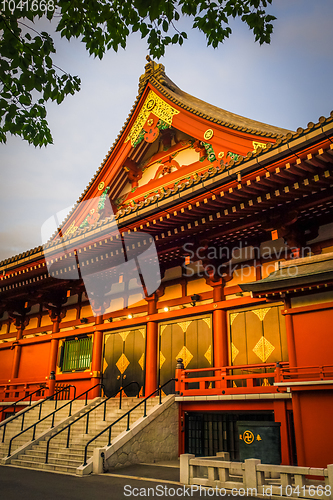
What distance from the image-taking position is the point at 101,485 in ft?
23.2

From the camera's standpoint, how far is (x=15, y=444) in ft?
37.5

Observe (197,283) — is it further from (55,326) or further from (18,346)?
(18,346)

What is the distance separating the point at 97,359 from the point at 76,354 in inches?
58.0

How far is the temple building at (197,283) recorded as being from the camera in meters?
7.85

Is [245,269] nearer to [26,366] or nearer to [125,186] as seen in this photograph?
[125,186]

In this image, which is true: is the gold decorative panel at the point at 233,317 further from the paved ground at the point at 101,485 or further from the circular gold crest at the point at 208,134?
the circular gold crest at the point at 208,134

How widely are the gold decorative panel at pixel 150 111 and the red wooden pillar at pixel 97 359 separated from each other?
7.16m

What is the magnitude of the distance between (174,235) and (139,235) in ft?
3.39

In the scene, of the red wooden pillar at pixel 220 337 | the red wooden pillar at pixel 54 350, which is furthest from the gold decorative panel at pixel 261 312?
the red wooden pillar at pixel 54 350

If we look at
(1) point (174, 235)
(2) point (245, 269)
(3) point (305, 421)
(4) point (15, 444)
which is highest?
(1) point (174, 235)

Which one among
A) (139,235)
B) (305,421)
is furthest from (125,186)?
(305,421)

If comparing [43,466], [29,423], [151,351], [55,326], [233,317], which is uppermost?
[55,326]

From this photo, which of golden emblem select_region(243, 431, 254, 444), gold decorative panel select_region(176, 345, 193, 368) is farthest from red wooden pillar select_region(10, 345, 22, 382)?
golden emblem select_region(243, 431, 254, 444)

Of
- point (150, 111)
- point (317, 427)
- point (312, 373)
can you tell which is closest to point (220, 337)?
point (312, 373)
